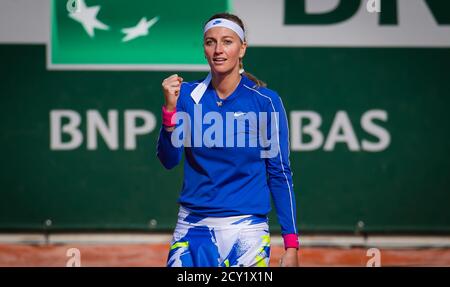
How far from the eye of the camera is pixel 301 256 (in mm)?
8109

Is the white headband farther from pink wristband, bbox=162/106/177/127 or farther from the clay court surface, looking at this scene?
the clay court surface

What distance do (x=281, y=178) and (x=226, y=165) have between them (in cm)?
27

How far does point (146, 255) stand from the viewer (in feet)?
26.4

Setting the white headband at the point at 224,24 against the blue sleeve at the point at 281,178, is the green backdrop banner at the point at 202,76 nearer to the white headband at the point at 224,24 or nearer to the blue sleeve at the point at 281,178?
the white headband at the point at 224,24

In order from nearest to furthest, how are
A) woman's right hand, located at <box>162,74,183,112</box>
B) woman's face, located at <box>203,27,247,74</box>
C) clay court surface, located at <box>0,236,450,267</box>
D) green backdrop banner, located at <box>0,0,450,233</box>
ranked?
woman's right hand, located at <box>162,74,183,112</box>, woman's face, located at <box>203,27,247,74</box>, clay court surface, located at <box>0,236,450,267</box>, green backdrop banner, located at <box>0,0,450,233</box>

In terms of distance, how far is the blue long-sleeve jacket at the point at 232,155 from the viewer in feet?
14.5

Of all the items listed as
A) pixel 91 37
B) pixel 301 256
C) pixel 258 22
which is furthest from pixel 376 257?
pixel 91 37

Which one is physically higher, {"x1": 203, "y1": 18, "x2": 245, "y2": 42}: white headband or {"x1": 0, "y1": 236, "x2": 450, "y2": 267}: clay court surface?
{"x1": 203, "y1": 18, "x2": 245, "y2": 42}: white headband

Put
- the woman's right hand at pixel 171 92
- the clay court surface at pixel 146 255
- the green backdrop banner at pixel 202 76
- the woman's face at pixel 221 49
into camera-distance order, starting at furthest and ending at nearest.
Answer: the green backdrop banner at pixel 202 76 → the clay court surface at pixel 146 255 → the woman's face at pixel 221 49 → the woman's right hand at pixel 171 92

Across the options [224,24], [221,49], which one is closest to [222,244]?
[221,49]

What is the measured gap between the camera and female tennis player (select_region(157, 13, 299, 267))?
4.41 metres

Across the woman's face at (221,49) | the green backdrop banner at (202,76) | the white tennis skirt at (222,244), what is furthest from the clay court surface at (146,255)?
the woman's face at (221,49)

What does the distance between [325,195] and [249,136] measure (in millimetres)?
3989

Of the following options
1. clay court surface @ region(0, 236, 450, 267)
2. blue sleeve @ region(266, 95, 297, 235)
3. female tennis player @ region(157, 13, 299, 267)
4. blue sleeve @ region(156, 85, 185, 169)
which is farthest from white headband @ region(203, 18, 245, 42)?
clay court surface @ region(0, 236, 450, 267)
